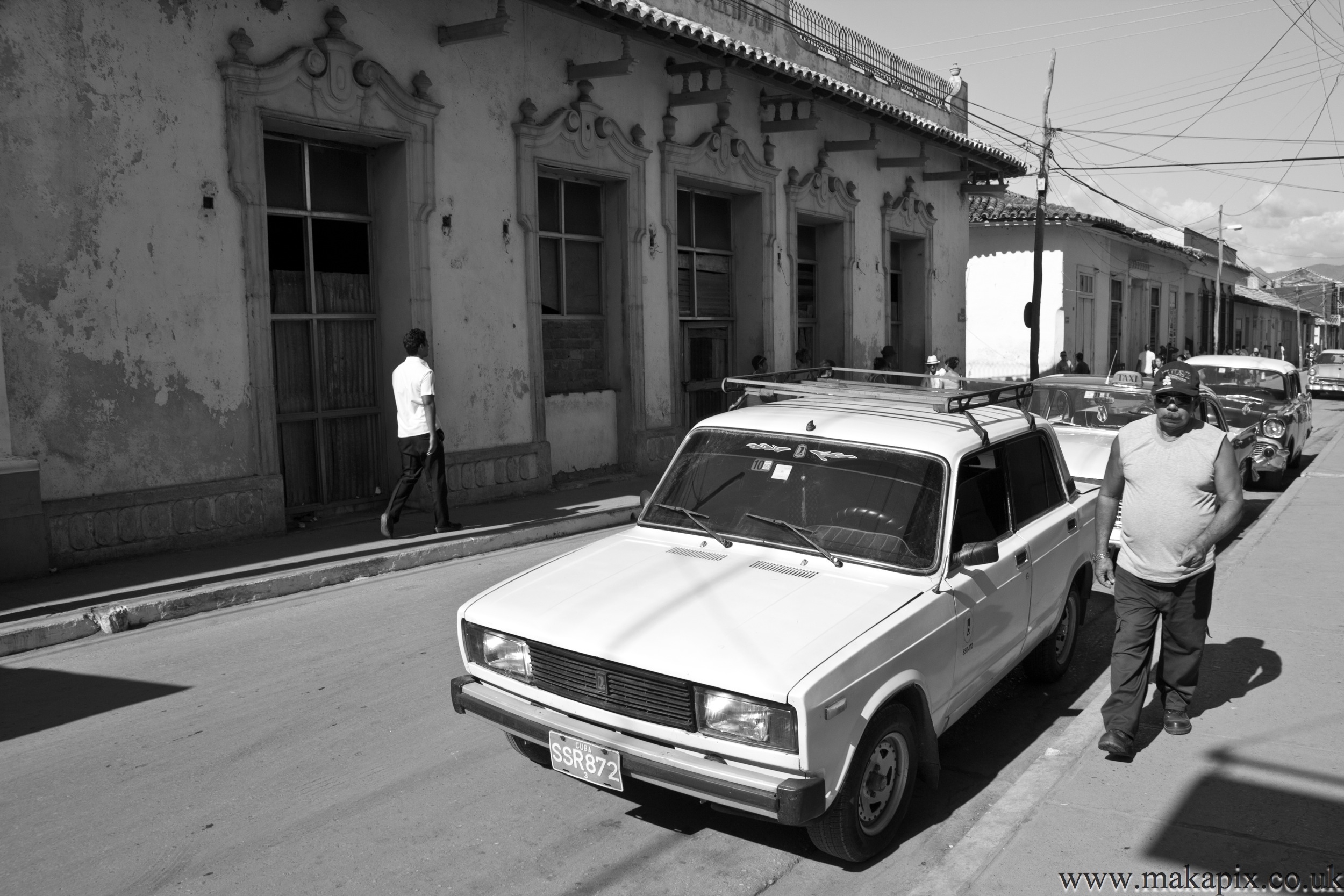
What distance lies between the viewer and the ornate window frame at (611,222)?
43.9ft

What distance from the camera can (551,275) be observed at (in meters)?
14.6

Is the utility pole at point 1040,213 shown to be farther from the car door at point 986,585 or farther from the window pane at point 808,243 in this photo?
the car door at point 986,585

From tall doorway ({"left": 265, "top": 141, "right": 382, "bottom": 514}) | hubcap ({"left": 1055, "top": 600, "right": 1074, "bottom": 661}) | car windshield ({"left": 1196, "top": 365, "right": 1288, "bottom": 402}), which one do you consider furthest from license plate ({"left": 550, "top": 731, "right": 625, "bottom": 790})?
car windshield ({"left": 1196, "top": 365, "right": 1288, "bottom": 402})

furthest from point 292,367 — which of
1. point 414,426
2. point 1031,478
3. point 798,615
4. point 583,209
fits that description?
point 798,615

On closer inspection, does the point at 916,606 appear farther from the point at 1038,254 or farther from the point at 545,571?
the point at 1038,254

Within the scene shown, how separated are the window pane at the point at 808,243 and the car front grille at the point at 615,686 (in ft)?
57.5

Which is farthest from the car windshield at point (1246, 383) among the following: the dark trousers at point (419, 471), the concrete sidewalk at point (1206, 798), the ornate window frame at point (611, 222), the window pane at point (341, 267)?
the window pane at point (341, 267)

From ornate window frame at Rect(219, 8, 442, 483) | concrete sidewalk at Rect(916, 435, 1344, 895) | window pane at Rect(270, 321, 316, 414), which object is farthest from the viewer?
window pane at Rect(270, 321, 316, 414)

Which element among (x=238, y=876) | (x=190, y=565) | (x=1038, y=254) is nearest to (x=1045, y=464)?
(x=238, y=876)

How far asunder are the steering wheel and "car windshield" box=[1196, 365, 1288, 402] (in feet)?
41.8

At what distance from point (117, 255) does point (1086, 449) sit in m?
8.61

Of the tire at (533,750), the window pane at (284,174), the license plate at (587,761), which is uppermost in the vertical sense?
the window pane at (284,174)

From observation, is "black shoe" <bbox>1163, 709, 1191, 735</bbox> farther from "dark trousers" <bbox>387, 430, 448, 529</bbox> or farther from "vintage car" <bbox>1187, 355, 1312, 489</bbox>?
"vintage car" <bbox>1187, 355, 1312, 489</bbox>

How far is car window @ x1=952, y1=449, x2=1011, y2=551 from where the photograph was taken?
191 inches
